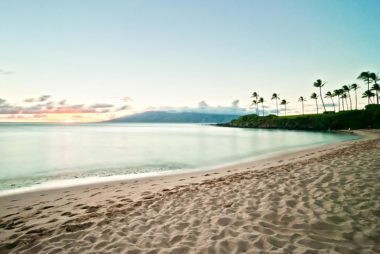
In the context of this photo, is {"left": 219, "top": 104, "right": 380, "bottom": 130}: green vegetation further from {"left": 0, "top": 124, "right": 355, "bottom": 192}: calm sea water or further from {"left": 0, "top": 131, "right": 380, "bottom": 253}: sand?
{"left": 0, "top": 131, "right": 380, "bottom": 253}: sand

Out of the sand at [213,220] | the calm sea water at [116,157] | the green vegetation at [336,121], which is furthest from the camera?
the green vegetation at [336,121]

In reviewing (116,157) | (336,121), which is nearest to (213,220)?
(116,157)

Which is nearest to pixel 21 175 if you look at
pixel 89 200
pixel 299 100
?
pixel 89 200

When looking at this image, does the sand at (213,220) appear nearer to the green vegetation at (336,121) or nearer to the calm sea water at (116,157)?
the calm sea water at (116,157)

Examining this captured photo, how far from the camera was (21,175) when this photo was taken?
17.2 meters

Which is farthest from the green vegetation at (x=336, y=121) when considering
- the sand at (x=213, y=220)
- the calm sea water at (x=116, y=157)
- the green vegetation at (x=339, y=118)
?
the sand at (x=213, y=220)

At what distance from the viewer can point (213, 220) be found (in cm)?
608

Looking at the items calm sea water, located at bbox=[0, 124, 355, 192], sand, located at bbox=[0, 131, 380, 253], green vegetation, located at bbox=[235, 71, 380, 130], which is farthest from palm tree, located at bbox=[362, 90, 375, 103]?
sand, located at bbox=[0, 131, 380, 253]

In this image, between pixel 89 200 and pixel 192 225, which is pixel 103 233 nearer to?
pixel 192 225

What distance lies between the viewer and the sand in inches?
191

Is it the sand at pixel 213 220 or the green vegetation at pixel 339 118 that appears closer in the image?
the sand at pixel 213 220

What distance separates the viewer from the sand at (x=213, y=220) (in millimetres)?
4859

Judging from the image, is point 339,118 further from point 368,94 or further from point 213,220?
point 213,220

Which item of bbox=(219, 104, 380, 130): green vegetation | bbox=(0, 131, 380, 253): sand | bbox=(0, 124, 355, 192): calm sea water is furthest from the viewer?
bbox=(219, 104, 380, 130): green vegetation
